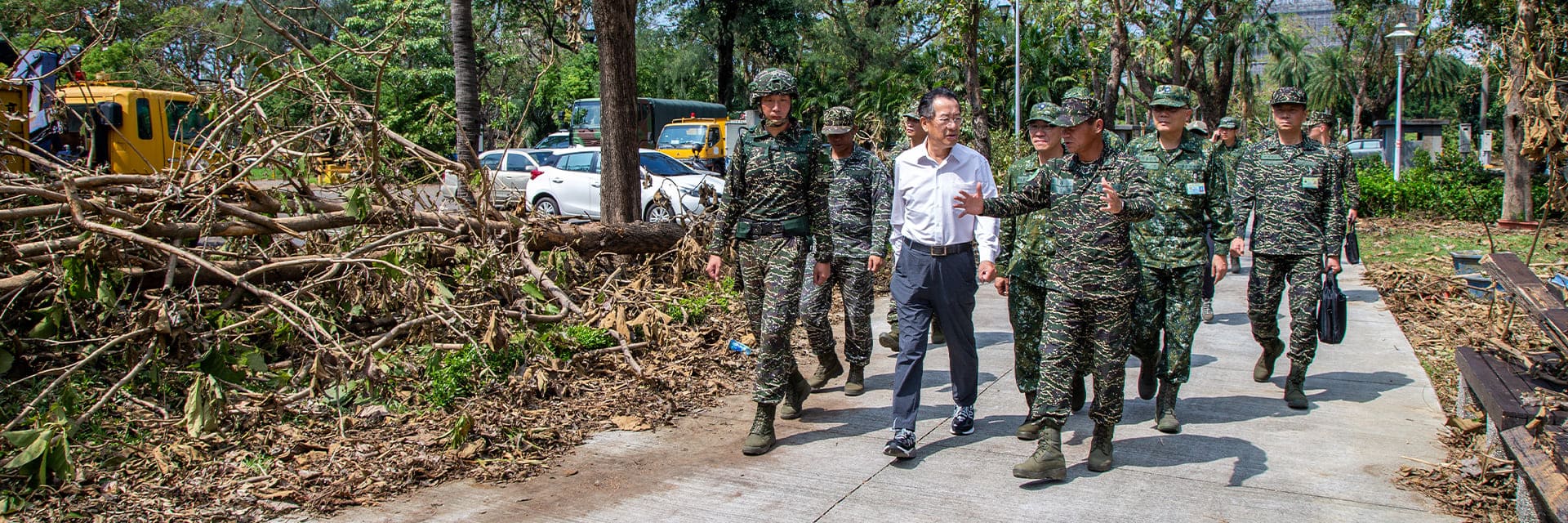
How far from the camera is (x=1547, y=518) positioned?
12.1 feet

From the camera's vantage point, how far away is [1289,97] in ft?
20.0

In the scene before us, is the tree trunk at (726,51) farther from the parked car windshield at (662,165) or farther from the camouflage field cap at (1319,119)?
the camouflage field cap at (1319,119)

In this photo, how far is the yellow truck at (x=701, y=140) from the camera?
25.3 metres

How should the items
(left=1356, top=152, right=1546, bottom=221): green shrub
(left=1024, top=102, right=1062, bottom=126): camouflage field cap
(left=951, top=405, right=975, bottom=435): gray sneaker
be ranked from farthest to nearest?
1. (left=1356, top=152, right=1546, bottom=221): green shrub
2. (left=951, top=405, right=975, bottom=435): gray sneaker
3. (left=1024, top=102, right=1062, bottom=126): camouflage field cap

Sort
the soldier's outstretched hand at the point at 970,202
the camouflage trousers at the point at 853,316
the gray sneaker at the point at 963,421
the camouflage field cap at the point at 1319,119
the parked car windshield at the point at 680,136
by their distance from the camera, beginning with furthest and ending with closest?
the parked car windshield at the point at 680,136 → the camouflage field cap at the point at 1319,119 → the camouflage trousers at the point at 853,316 → the gray sneaker at the point at 963,421 → the soldier's outstretched hand at the point at 970,202

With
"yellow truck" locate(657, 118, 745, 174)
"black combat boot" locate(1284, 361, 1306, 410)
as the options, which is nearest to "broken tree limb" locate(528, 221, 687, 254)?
"black combat boot" locate(1284, 361, 1306, 410)

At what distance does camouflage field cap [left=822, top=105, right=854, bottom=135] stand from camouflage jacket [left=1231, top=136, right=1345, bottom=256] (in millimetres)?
2277

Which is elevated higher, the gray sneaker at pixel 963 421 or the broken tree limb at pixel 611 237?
the broken tree limb at pixel 611 237

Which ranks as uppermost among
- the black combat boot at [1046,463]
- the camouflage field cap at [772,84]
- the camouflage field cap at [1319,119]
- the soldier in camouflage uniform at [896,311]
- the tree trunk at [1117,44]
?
the tree trunk at [1117,44]

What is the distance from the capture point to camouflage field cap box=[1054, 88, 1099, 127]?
15.4 feet

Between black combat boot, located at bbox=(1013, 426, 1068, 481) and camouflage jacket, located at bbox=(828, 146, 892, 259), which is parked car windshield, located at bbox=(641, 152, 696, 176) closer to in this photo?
camouflage jacket, located at bbox=(828, 146, 892, 259)

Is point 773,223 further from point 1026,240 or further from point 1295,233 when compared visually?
point 1295,233

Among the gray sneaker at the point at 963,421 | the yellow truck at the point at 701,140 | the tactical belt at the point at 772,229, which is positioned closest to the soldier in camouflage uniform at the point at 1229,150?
the gray sneaker at the point at 963,421

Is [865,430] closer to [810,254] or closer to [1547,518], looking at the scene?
[810,254]
